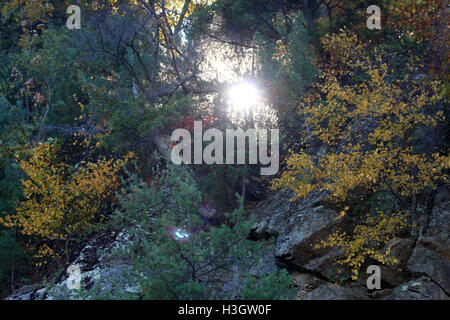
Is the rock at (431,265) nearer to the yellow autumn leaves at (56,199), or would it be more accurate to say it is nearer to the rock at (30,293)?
the yellow autumn leaves at (56,199)

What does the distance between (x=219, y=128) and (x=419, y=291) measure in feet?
23.1

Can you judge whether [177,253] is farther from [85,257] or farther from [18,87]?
[18,87]

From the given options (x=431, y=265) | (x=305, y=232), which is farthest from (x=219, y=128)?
(x=431, y=265)

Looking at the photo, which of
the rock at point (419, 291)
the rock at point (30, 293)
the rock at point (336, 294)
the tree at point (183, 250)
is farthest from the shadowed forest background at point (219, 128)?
the rock at point (336, 294)

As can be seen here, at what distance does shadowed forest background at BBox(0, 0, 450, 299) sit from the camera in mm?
7664

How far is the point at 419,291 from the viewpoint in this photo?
8117 millimetres

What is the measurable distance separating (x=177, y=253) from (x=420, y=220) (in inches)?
226

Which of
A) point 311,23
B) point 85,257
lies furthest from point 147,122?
point 311,23

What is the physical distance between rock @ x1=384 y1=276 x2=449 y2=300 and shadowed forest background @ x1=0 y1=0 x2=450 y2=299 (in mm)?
191

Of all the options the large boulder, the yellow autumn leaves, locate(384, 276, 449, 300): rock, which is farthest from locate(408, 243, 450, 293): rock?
the yellow autumn leaves

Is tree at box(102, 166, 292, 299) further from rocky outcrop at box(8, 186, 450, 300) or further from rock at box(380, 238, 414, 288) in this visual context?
rock at box(380, 238, 414, 288)

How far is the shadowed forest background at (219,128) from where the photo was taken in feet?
25.1

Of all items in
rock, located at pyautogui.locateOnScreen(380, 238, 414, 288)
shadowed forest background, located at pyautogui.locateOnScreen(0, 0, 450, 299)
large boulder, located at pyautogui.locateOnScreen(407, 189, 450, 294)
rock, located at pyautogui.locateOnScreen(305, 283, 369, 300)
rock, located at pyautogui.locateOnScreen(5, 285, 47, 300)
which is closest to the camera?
shadowed forest background, located at pyautogui.locateOnScreen(0, 0, 450, 299)

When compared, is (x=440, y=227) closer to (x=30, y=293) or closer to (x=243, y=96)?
(x=243, y=96)
